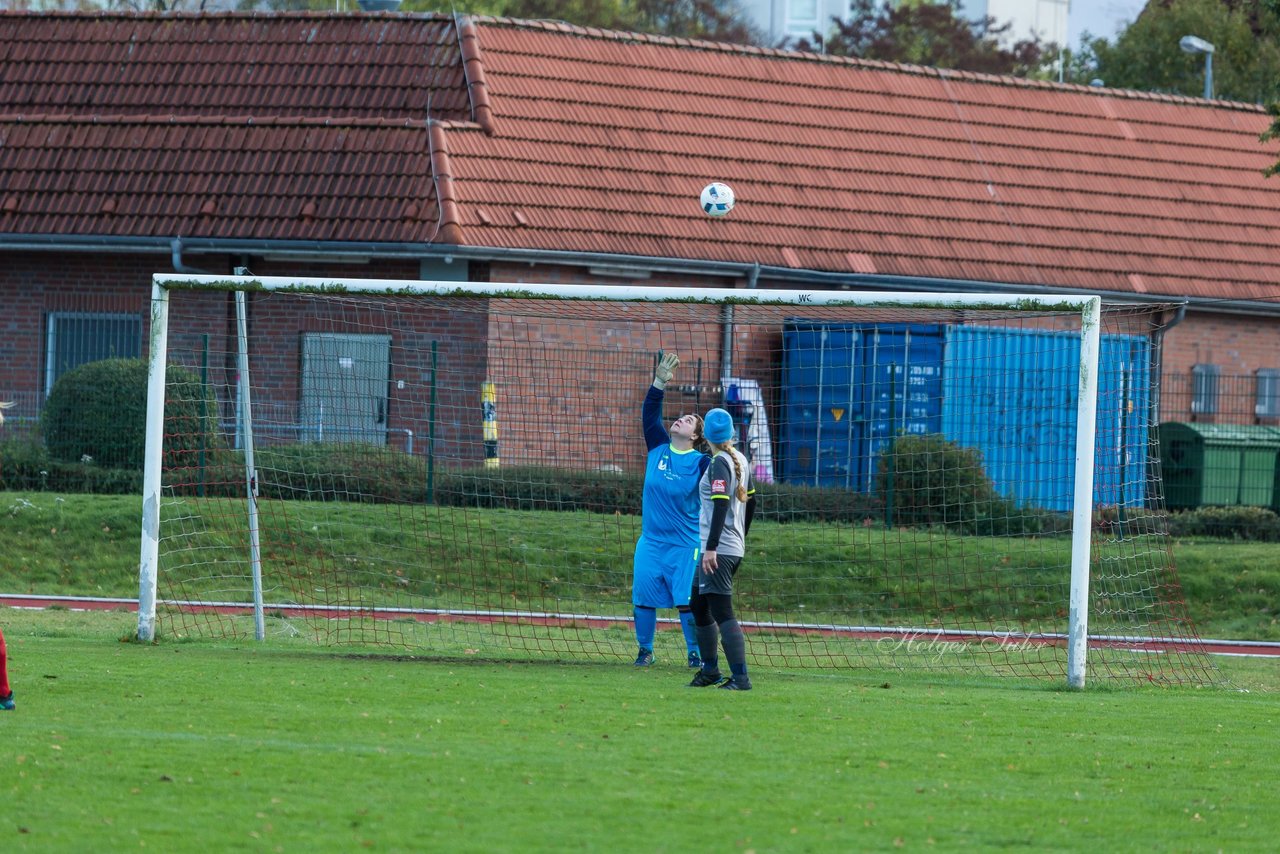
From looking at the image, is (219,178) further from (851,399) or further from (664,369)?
(664,369)

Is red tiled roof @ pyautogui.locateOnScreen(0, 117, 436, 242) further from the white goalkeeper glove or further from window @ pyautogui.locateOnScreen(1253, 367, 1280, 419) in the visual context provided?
window @ pyautogui.locateOnScreen(1253, 367, 1280, 419)

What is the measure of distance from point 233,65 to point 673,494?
1500 cm

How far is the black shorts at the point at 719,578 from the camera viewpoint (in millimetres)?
10273

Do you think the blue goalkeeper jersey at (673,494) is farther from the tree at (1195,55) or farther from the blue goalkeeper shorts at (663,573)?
the tree at (1195,55)

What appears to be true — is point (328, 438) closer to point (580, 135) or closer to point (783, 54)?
point (580, 135)

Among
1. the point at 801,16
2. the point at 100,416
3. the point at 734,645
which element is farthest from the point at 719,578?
the point at 801,16

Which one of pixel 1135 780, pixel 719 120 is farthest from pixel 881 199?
pixel 1135 780

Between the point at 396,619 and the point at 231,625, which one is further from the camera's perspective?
the point at 396,619

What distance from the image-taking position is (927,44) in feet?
169

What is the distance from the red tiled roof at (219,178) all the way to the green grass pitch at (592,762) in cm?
1123

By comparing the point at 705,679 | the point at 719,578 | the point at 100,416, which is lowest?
the point at 705,679

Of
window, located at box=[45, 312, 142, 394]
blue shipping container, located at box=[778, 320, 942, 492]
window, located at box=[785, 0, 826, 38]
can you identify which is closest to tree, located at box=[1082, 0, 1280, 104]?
blue shipping container, located at box=[778, 320, 942, 492]

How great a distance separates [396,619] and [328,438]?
2298 mm

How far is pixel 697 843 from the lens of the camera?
623 cm
